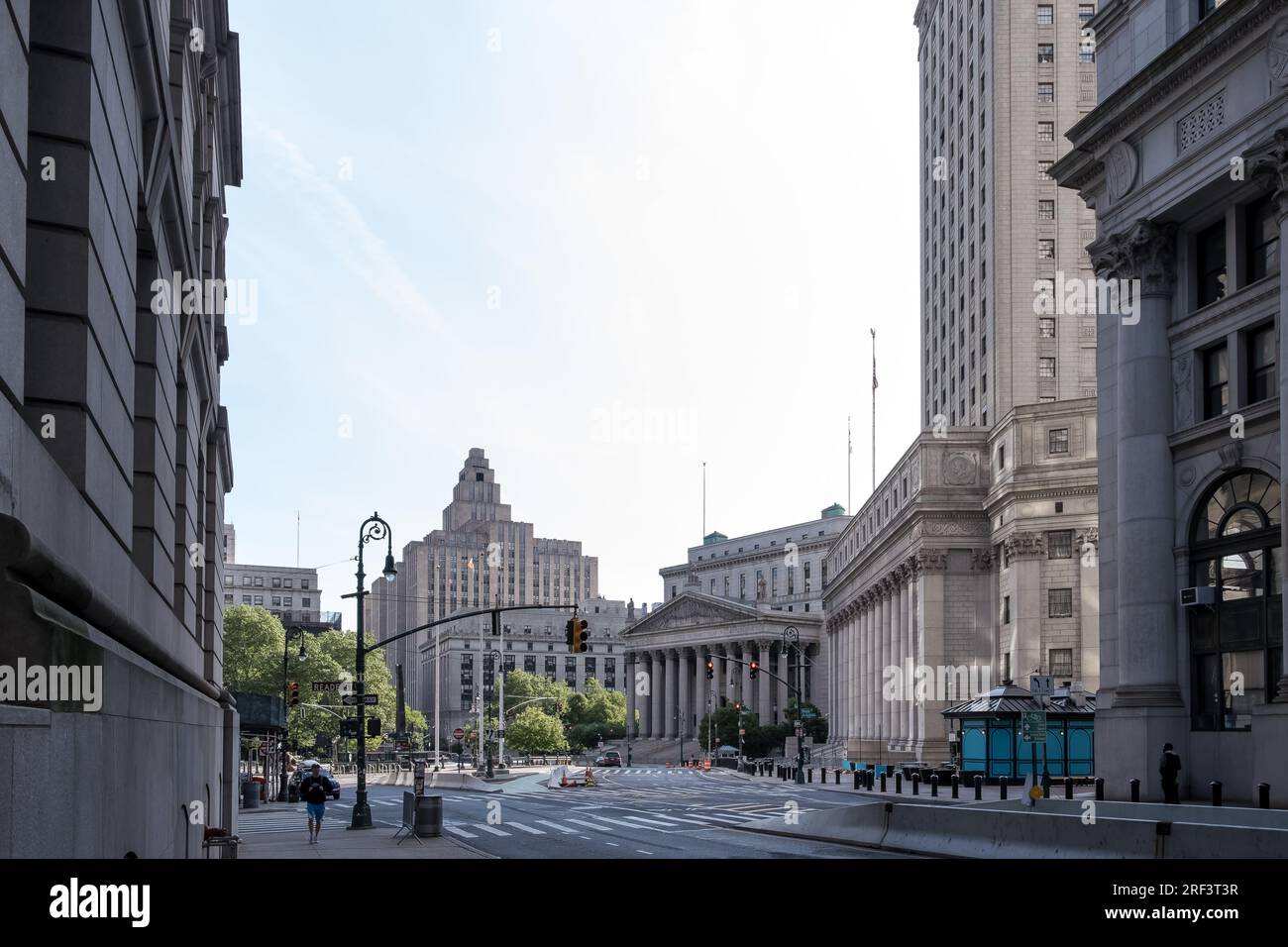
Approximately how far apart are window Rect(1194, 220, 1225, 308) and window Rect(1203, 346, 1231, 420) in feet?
4.77

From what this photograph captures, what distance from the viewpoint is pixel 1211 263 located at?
117ft

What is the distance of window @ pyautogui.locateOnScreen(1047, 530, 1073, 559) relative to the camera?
232 ft

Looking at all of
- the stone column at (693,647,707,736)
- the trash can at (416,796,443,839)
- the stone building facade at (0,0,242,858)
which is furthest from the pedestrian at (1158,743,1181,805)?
the stone column at (693,647,707,736)

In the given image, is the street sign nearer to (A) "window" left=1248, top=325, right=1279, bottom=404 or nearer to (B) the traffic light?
(A) "window" left=1248, top=325, right=1279, bottom=404

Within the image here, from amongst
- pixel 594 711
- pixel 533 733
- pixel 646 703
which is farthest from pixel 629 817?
pixel 646 703

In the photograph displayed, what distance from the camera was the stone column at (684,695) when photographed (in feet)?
566

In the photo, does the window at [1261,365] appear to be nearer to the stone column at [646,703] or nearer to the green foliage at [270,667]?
the green foliage at [270,667]

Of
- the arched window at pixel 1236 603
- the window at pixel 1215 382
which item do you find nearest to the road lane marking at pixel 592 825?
the arched window at pixel 1236 603

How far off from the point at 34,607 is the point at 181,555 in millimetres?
16173

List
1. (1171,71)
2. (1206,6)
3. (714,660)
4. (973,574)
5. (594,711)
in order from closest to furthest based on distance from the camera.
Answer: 1. (1171,71)
2. (1206,6)
3. (973,574)
4. (714,660)
5. (594,711)

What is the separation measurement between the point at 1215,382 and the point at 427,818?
24.6 m

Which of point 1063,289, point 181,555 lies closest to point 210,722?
point 181,555

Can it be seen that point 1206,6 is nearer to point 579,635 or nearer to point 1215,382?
point 1215,382
